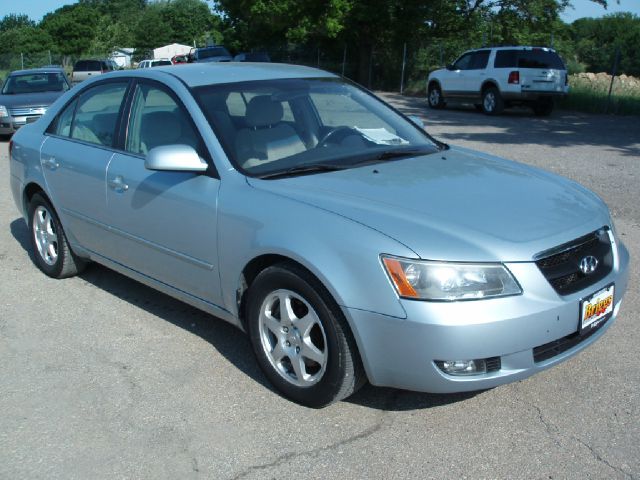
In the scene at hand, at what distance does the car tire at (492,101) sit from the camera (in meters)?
19.0

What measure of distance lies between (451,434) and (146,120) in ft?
9.00

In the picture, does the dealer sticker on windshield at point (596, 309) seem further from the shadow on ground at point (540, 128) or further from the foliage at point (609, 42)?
the foliage at point (609, 42)

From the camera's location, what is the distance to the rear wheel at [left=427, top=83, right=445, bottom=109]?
71.3 ft

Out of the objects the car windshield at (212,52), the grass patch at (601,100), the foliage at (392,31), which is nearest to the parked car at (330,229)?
the grass patch at (601,100)

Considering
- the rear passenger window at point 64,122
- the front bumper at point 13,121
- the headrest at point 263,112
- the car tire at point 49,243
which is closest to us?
the headrest at point 263,112

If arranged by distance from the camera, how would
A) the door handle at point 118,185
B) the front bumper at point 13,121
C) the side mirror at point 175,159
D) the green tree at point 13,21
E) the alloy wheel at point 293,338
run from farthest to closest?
1. the green tree at point 13,21
2. the front bumper at point 13,121
3. the door handle at point 118,185
4. the side mirror at point 175,159
5. the alloy wheel at point 293,338

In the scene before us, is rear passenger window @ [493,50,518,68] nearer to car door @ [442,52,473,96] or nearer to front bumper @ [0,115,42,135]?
car door @ [442,52,473,96]

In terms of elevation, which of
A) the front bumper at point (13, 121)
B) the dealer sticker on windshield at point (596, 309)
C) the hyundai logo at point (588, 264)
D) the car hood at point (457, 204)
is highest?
the car hood at point (457, 204)

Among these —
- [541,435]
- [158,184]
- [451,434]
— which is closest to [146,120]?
[158,184]

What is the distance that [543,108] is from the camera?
759 inches

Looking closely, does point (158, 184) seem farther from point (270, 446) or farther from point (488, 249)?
point (488, 249)

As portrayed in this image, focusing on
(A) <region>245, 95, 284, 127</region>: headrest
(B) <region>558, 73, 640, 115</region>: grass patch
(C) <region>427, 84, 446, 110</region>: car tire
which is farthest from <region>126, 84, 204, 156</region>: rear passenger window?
(C) <region>427, 84, 446, 110</region>: car tire

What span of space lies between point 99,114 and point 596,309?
3570mm

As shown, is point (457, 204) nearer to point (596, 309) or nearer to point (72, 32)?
point (596, 309)
